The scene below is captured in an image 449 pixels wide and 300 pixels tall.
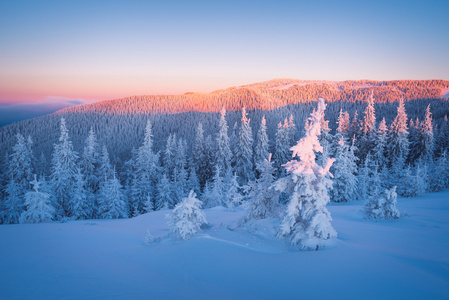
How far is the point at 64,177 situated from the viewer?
3009 centimetres

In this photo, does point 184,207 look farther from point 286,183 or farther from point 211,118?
point 211,118

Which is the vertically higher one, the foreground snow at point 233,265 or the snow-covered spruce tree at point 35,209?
the foreground snow at point 233,265

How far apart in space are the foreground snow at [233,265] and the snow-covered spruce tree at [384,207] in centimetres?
63

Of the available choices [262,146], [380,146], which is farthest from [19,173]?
[380,146]

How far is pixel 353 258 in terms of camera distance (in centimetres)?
761

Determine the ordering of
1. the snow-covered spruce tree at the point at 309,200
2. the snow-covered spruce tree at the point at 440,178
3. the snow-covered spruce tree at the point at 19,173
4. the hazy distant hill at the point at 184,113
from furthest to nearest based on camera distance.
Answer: the hazy distant hill at the point at 184,113 → the snow-covered spruce tree at the point at 19,173 → the snow-covered spruce tree at the point at 440,178 → the snow-covered spruce tree at the point at 309,200

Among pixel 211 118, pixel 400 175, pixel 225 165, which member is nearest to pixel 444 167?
pixel 400 175

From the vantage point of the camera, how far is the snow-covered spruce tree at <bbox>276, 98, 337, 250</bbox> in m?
8.94

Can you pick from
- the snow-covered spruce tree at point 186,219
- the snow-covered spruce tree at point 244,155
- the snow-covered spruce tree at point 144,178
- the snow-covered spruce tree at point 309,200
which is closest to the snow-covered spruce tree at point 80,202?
the snow-covered spruce tree at point 144,178

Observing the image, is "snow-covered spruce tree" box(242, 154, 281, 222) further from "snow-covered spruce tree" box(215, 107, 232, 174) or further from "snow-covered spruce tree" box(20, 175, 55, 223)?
"snow-covered spruce tree" box(215, 107, 232, 174)

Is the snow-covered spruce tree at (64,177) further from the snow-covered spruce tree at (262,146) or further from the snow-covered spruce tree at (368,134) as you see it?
the snow-covered spruce tree at (368,134)

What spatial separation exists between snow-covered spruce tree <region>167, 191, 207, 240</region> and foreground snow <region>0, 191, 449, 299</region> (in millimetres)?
451

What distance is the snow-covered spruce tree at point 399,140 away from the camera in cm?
3838

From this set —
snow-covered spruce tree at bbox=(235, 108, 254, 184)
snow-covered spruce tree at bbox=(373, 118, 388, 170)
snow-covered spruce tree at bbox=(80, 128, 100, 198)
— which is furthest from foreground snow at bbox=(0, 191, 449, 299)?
snow-covered spruce tree at bbox=(373, 118, 388, 170)
